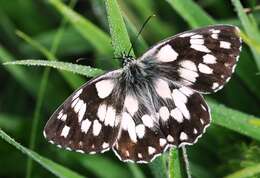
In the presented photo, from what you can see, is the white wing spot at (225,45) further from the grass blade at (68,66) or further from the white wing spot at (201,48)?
the grass blade at (68,66)

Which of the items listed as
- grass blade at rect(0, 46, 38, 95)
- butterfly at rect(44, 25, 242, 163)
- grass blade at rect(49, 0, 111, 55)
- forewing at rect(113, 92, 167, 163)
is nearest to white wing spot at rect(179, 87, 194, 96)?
butterfly at rect(44, 25, 242, 163)

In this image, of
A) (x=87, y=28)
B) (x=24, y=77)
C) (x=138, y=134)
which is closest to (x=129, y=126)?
(x=138, y=134)

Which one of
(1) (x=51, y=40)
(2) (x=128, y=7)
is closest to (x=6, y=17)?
(1) (x=51, y=40)

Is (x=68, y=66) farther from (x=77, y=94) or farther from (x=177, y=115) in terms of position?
(x=177, y=115)

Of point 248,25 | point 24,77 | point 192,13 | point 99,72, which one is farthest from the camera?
point 24,77

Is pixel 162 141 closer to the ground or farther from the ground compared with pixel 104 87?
closer to the ground

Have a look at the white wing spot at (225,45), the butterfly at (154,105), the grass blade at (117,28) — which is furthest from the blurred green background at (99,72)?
the white wing spot at (225,45)
